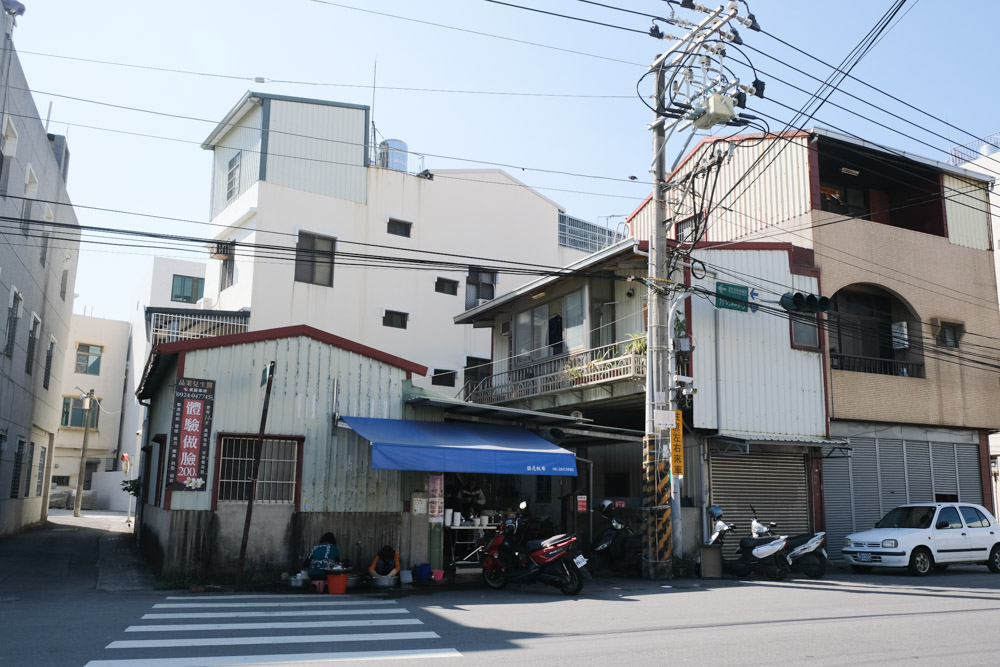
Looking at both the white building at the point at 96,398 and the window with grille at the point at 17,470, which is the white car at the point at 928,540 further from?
the white building at the point at 96,398

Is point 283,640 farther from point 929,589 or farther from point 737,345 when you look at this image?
point 737,345

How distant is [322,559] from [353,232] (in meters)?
16.8

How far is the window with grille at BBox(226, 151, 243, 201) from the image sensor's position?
94.0ft

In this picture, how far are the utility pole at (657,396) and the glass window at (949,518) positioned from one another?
6651 millimetres

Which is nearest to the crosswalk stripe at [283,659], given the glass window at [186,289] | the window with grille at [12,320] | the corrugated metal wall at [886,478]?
the corrugated metal wall at [886,478]

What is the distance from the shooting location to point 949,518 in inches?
714

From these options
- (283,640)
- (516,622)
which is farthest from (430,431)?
(283,640)

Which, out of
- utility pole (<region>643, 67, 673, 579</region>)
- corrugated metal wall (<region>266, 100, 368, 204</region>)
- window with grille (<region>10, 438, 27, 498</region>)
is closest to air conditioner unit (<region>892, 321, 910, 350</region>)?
utility pole (<region>643, 67, 673, 579</region>)

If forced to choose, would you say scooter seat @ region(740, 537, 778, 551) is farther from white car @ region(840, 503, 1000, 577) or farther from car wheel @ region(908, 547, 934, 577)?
car wheel @ region(908, 547, 934, 577)

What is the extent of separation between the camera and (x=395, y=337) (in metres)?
29.5

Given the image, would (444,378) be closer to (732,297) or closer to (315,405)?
(732,297)

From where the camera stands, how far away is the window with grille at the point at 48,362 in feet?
92.9

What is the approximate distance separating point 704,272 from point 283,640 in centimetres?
1289

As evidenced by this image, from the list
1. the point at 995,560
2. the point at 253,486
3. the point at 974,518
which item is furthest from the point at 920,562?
the point at 253,486
